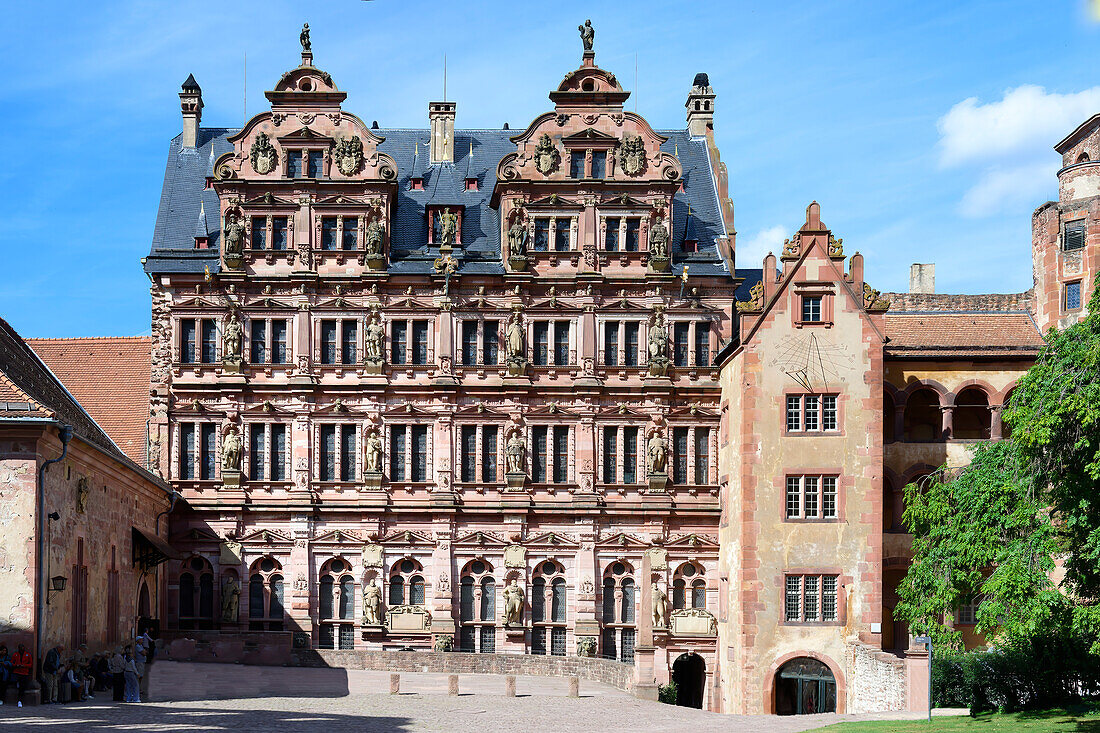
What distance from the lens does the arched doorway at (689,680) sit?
155 feet

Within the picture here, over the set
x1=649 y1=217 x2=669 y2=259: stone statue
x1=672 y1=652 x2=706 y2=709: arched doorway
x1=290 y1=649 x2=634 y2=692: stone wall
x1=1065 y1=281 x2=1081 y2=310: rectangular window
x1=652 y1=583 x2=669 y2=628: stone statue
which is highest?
x1=649 y1=217 x2=669 y2=259: stone statue

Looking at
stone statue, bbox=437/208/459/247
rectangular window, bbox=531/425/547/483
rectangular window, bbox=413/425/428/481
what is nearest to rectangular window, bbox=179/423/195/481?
rectangular window, bbox=413/425/428/481

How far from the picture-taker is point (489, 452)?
47.9 meters

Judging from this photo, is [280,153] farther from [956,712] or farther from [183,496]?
[956,712]

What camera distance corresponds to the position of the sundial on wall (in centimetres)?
4488

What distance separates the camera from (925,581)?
37688 mm

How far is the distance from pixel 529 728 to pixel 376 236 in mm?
22816

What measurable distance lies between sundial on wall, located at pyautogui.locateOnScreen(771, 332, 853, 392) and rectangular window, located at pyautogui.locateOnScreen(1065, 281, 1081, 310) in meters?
8.67

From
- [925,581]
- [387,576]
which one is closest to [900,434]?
[925,581]

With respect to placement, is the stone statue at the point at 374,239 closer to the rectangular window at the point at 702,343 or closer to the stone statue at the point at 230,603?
the rectangular window at the point at 702,343

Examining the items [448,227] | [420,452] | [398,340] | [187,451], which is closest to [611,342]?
[448,227]

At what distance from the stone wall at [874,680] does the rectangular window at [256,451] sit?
21128 millimetres

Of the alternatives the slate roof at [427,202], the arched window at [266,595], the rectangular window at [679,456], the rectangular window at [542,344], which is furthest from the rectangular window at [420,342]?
the rectangular window at [679,456]

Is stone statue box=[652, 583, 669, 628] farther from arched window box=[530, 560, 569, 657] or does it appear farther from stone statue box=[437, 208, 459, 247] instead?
stone statue box=[437, 208, 459, 247]
